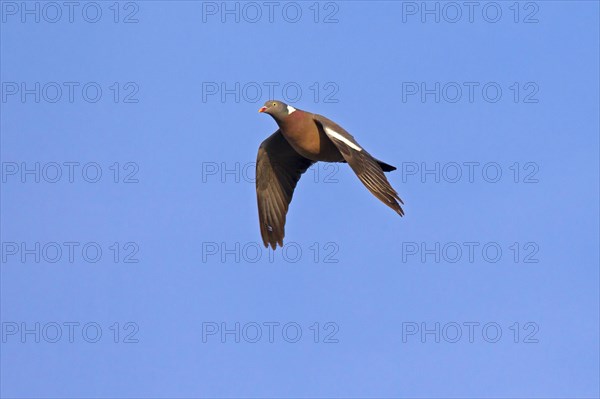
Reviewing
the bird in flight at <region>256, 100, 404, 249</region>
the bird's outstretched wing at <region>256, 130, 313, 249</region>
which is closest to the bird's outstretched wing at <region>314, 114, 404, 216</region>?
the bird in flight at <region>256, 100, 404, 249</region>

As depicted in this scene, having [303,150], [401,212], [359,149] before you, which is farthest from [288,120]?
[401,212]

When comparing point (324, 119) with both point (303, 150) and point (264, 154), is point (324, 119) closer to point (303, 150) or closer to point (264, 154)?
point (303, 150)

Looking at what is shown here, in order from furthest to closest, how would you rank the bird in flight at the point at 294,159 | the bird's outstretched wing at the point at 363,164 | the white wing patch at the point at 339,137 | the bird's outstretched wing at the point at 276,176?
the bird's outstretched wing at the point at 276,176, the white wing patch at the point at 339,137, the bird in flight at the point at 294,159, the bird's outstretched wing at the point at 363,164

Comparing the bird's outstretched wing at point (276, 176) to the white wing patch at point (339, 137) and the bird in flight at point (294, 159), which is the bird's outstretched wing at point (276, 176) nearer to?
the bird in flight at point (294, 159)

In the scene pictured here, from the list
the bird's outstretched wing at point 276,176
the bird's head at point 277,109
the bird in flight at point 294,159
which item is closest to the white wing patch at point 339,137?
the bird in flight at point 294,159

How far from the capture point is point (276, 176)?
21.3 meters

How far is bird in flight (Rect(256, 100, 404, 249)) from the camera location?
17.9 meters

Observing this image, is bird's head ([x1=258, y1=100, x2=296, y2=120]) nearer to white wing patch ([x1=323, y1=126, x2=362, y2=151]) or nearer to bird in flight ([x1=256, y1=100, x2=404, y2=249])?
bird in flight ([x1=256, y1=100, x2=404, y2=249])

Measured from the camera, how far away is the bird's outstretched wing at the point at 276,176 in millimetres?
21109

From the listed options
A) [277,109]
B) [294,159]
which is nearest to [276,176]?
[294,159]

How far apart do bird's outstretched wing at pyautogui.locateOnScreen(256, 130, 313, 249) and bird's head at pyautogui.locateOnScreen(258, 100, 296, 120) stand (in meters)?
1.31

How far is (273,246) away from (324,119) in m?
2.60

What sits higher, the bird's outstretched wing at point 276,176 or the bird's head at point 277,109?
the bird's head at point 277,109

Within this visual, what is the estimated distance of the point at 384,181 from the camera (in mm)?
17656
